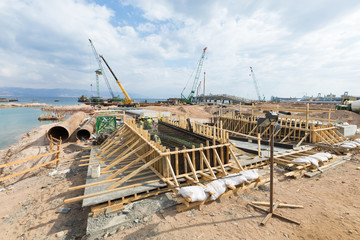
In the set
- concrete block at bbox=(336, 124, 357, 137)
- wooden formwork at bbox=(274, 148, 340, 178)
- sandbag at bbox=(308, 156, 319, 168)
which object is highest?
concrete block at bbox=(336, 124, 357, 137)

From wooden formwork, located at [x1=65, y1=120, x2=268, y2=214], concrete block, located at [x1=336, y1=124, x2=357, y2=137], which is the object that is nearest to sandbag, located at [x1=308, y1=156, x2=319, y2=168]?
wooden formwork, located at [x1=65, y1=120, x2=268, y2=214]

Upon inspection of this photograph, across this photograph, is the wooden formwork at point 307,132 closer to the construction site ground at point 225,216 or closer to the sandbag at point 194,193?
the construction site ground at point 225,216

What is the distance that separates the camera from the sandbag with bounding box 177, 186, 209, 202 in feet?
17.9

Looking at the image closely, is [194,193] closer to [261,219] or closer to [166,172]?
[166,172]

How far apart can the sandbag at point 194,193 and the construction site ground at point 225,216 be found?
0.40 m

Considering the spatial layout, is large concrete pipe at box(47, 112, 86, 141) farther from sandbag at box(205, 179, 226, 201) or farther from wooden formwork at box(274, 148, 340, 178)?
wooden formwork at box(274, 148, 340, 178)

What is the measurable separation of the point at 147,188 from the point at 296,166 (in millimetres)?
8012

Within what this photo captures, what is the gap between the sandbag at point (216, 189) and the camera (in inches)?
227

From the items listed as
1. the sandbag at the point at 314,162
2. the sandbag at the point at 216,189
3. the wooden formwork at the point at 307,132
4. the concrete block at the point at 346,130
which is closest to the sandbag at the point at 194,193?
the sandbag at the point at 216,189

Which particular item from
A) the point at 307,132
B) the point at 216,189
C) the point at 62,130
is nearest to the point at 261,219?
the point at 216,189

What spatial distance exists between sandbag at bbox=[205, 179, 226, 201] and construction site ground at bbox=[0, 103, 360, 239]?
1.11 feet

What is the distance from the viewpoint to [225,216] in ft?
17.2

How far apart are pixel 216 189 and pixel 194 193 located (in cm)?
100

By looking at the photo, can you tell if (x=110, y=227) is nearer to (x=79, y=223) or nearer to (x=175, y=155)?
(x=79, y=223)
